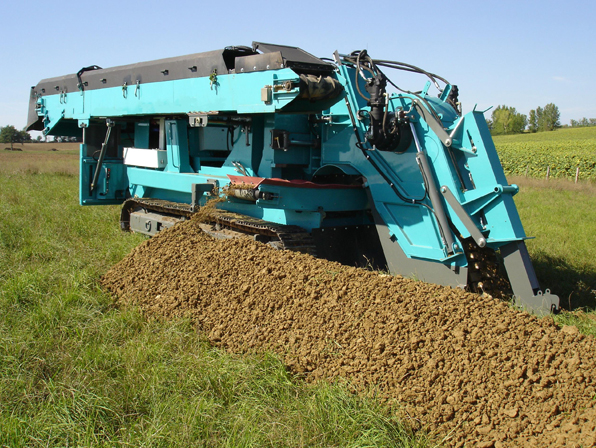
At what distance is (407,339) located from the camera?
12.4 ft

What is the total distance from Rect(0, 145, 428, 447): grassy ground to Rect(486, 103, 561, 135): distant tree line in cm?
8300

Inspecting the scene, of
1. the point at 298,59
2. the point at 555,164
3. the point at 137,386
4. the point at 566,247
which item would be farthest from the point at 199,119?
the point at 555,164

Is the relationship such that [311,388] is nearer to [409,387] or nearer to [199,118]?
[409,387]

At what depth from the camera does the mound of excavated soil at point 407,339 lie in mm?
3133

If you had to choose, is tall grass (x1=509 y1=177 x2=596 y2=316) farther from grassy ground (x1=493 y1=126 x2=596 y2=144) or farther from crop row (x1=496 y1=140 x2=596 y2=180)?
grassy ground (x1=493 y1=126 x2=596 y2=144)

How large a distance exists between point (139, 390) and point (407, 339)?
1890 millimetres

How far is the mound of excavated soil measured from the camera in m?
3.13

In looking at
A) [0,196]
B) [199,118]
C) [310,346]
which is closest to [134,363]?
[310,346]

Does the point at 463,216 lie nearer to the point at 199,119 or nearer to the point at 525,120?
the point at 199,119

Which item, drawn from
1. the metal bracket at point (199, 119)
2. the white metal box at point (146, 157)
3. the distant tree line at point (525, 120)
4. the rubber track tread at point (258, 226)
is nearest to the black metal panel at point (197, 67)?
the metal bracket at point (199, 119)

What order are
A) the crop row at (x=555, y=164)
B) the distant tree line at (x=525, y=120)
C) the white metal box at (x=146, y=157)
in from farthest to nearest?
the distant tree line at (x=525, y=120), the crop row at (x=555, y=164), the white metal box at (x=146, y=157)

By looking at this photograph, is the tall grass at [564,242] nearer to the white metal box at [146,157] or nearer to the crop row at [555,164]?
the white metal box at [146,157]

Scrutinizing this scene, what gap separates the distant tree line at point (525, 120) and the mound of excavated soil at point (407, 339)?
82169 mm

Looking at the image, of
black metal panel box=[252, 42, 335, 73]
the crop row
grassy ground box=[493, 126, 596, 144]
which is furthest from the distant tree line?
black metal panel box=[252, 42, 335, 73]
